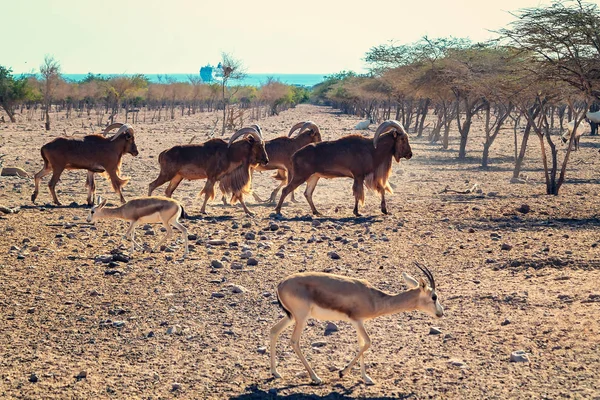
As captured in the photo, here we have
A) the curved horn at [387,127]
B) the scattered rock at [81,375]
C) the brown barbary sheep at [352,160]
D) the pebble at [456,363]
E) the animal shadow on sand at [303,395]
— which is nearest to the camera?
the animal shadow on sand at [303,395]

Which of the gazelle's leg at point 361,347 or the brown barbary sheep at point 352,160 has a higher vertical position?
the brown barbary sheep at point 352,160

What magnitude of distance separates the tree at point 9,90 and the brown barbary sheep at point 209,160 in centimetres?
4171

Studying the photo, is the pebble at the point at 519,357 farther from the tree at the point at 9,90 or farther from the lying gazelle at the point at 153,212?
the tree at the point at 9,90

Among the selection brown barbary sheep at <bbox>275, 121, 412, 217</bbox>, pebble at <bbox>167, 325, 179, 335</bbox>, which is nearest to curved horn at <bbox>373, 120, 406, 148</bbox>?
brown barbary sheep at <bbox>275, 121, 412, 217</bbox>

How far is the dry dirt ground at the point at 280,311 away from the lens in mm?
6973

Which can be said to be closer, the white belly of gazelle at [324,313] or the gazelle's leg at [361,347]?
the gazelle's leg at [361,347]

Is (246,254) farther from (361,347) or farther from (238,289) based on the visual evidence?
(361,347)

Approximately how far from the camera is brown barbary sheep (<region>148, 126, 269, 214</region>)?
53.6ft

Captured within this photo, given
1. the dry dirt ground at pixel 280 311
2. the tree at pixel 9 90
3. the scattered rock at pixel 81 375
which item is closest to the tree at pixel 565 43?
the dry dirt ground at pixel 280 311

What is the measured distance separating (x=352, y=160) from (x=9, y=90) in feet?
147

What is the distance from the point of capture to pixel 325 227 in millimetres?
14414

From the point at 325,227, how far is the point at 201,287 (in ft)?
15.3

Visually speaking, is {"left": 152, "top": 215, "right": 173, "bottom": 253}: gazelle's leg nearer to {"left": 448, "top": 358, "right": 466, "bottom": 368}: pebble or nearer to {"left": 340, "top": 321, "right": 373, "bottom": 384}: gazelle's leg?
{"left": 340, "top": 321, "right": 373, "bottom": 384}: gazelle's leg

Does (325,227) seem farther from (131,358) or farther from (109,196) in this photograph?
(131,358)
